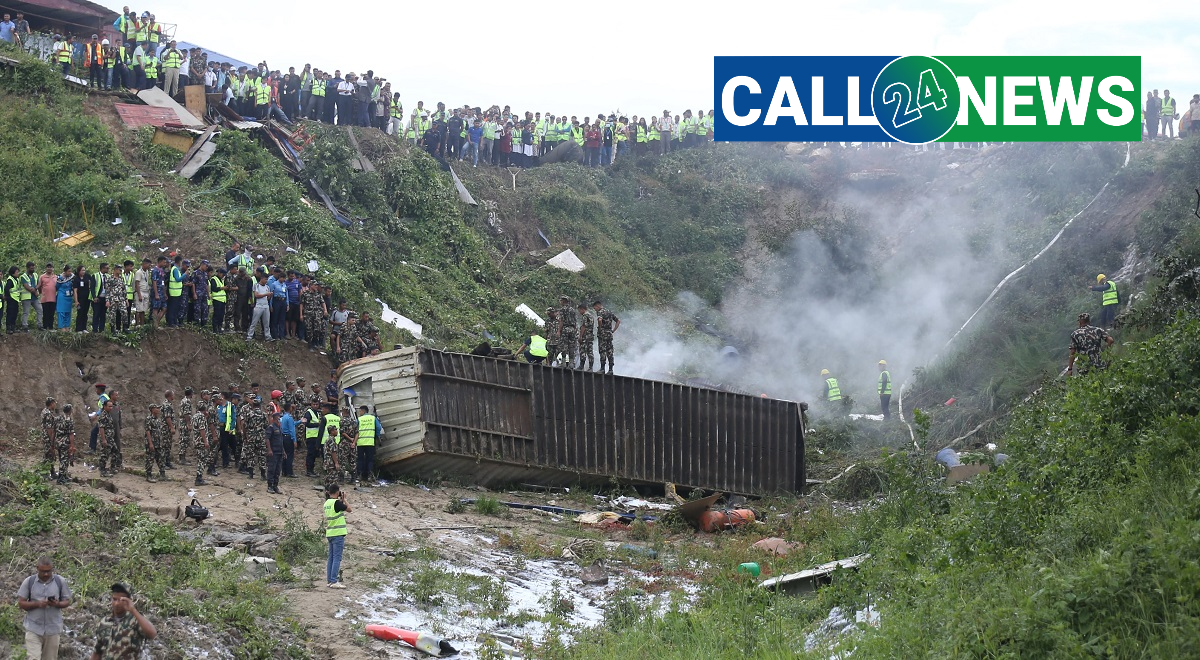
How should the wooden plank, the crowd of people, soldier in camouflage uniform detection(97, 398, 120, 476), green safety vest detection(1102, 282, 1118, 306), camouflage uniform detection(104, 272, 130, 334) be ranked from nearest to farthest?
soldier in camouflage uniform detection(97, 398, 120, 476)
the crowd of people
camouflage uniform detection(104, 272, 130, 334)
green safety vest detection(1102, 282, 1118, 306)
the wooden plank

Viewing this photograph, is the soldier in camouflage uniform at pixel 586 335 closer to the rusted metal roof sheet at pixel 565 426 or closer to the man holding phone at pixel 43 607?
the rusted metal roof sheet at pixel 565 426

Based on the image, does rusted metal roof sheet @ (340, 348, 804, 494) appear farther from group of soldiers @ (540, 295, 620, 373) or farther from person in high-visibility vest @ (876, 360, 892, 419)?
person in high-visibility vest @ (876, 360, 892, 419)

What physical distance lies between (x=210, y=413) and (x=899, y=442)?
1376cm

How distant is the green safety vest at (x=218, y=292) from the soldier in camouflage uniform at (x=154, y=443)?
433 centimetres

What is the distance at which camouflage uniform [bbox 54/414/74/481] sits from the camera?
16375 millimetres

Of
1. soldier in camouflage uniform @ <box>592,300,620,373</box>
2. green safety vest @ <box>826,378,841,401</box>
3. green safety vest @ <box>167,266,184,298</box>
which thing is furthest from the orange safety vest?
green safety vest @ <box>826,378,841,401</box>

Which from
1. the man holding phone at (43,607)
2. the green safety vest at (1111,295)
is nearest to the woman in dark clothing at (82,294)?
the man holding phone at (43,607)

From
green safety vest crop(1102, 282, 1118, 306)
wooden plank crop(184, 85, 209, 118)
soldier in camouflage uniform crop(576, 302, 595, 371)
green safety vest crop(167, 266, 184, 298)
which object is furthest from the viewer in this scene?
wooden plank crop(184, 85, 209, 118)

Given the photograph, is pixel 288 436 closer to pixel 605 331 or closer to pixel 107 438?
pixel 107 438

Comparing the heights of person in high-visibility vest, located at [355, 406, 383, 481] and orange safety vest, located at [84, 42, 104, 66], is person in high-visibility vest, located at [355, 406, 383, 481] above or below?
below

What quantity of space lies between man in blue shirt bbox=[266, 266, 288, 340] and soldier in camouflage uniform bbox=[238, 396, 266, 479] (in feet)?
14.3

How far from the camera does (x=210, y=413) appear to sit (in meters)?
18.4

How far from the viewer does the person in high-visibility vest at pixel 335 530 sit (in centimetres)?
1310

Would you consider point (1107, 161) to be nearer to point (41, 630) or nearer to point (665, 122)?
point (665, 122)
